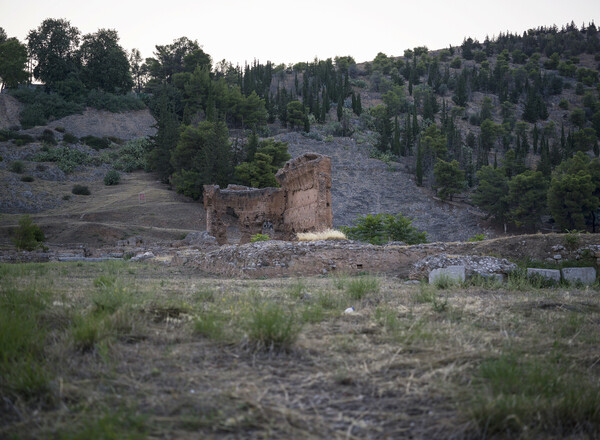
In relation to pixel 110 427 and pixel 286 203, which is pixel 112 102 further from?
pixel 110 427

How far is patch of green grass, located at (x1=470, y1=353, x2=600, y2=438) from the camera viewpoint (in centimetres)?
246

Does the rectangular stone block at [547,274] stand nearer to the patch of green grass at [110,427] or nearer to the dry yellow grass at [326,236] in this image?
the dry yellow grass at [326,236]

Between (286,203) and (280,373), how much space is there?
68.9 ft

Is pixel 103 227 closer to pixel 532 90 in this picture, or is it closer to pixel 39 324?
pixel 39 324

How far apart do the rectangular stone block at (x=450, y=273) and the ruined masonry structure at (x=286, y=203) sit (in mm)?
10147

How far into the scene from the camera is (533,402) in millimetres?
2602

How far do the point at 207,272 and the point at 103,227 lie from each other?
1725cm

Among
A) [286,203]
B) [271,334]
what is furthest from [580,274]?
[286,203]

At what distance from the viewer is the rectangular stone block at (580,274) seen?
929cm

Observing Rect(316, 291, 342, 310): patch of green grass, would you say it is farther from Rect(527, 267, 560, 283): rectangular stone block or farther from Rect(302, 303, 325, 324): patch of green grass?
Rect(527, 267, 560, 283): rectangular stone block

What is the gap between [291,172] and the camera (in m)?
22.7

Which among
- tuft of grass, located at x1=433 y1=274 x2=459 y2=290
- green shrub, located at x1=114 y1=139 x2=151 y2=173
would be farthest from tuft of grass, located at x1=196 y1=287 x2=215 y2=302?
green shrub, located at x1=114 y1=139 x2=151 y2=173

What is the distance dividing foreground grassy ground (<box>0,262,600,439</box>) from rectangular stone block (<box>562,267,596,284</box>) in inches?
207

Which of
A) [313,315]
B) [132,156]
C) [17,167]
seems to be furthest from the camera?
[132,156]
